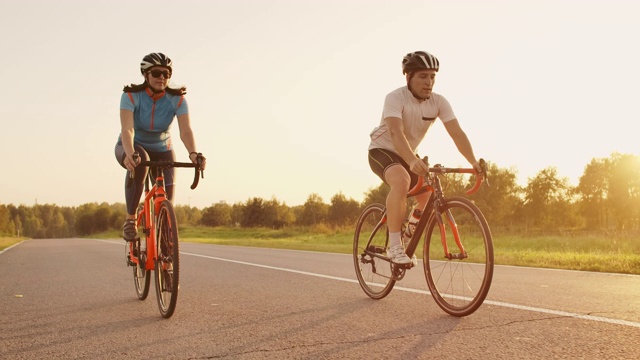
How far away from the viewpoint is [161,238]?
16.8 ft

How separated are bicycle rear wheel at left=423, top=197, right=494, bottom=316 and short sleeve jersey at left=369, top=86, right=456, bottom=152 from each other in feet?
2.72

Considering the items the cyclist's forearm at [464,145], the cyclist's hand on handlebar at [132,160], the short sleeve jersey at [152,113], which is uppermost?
the short sleeve jersey at [152,113]

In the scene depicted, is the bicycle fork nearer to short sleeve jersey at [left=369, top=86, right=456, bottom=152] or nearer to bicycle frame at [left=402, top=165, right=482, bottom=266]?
bicycle frame at [left=402, top=165, right=482, bottom=266]

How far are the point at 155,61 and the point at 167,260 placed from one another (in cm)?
186

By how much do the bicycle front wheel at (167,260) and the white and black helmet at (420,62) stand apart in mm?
2437

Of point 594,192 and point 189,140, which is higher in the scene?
point 594,192

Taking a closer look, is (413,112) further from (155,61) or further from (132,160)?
(132,160)

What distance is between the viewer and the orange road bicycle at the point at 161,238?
4727 mm

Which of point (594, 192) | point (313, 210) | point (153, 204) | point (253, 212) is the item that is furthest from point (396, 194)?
point (313, 210)

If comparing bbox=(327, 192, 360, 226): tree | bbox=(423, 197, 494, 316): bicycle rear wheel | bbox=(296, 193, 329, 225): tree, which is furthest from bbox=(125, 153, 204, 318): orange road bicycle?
bbox=(296, 193, 329, 225): tree

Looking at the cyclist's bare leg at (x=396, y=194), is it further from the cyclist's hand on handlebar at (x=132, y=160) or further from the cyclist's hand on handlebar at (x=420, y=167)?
the cyclist's hand on handlebar at (x=132, y=160)

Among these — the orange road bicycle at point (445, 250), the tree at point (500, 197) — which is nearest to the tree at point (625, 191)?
the tree at point (500, 197)

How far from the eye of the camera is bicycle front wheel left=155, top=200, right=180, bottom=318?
4.68 m

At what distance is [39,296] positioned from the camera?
6535mm
